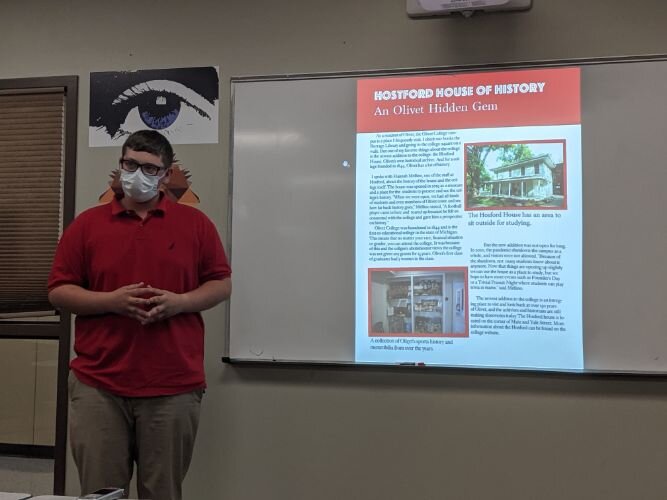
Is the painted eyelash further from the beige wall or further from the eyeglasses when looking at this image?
the eyeglasses

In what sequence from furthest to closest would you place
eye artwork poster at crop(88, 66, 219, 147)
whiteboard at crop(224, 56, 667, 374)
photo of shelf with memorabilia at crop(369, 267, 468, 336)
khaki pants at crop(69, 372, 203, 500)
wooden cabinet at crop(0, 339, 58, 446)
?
wooden cabinet at crop(0, 339, 58, 446)
eye artwork poster at crop(88, 66, 219, 147)
photo of shelf with memorabilia at crop(369, 267, 468, 336)
whiteboard at crop(224, 56, 667, 374)
khaki pants at crop(69, 372, 203, 500)

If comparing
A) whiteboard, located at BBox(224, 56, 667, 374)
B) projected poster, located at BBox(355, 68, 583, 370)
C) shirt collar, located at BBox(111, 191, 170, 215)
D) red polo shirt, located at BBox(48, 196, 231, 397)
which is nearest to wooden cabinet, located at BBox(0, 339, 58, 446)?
whiteboard, located at BBox(224, 56, 667, 374)

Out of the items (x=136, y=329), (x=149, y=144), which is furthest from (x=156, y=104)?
(x=136, y=329)

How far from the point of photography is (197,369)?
1945mm

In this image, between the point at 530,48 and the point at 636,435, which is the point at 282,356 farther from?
the point at 530,48

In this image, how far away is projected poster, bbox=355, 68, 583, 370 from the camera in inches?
92.0

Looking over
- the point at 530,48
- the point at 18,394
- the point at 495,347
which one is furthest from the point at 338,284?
the point at 18,394

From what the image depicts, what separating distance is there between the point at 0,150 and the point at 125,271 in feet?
4.84

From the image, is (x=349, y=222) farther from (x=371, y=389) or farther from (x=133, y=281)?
(x=133, y=281)

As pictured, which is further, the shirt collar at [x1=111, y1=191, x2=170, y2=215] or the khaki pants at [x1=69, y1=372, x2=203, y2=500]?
the shirt collar at [x1=111, y1=191, x2=170, y2=215]

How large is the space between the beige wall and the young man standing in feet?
2.13

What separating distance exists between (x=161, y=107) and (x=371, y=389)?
5.12 feet

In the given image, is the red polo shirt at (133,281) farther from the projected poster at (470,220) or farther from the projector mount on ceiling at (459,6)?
the projector mount on ceiling at (459,6)

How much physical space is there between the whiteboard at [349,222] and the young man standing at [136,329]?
1.88 feet
